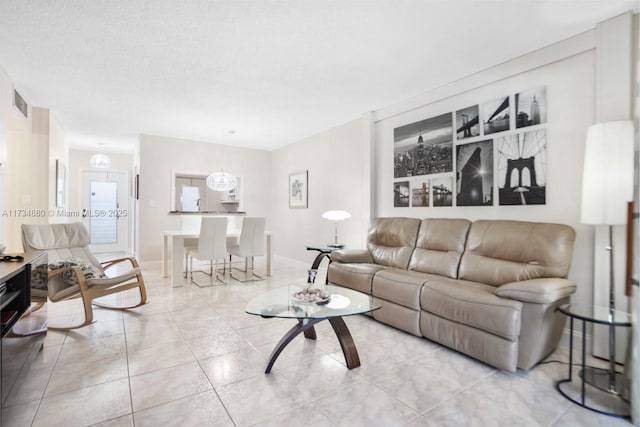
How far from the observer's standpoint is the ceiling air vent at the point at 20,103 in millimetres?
3521

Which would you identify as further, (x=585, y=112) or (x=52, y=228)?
(x=52, y=228)

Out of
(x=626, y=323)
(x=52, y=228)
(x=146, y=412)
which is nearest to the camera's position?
(x=146, y=412)

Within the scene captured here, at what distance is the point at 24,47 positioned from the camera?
271cm

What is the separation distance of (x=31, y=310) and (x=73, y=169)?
252 inches

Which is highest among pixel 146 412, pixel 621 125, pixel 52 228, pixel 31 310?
pixel 621 125

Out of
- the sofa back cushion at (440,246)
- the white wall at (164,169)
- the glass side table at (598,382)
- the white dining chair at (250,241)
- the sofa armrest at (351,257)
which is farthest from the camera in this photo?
the white wall at (164,169)

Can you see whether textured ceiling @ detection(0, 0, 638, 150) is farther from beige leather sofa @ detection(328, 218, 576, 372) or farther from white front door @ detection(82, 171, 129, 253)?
white front door @ detection(82, 171, 129, 253)

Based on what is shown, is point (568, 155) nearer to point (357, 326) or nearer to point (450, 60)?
point (450, 60)

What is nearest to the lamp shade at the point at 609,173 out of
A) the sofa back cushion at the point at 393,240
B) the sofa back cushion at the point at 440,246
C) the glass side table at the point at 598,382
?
the glass side table at the point at 598,382

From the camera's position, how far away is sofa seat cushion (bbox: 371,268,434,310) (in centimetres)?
262

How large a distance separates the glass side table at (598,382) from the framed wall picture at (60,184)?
20.8 feet

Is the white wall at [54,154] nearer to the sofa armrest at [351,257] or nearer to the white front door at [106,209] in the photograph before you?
the white front door at [106,209]

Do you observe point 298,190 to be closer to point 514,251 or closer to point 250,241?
point 250,241

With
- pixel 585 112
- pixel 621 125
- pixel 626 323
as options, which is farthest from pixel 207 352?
pixel 585 112
